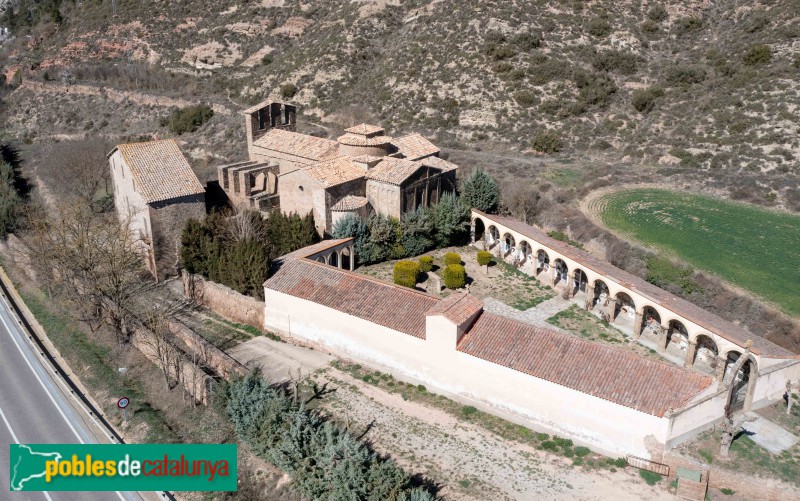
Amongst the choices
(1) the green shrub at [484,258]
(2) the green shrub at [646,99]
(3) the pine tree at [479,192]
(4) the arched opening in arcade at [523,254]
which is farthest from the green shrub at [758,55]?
(1) the green shrub at [484,258]

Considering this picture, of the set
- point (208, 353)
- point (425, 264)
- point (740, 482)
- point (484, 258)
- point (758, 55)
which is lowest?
point (208, 353)

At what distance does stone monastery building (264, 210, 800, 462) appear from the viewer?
73.8 feet

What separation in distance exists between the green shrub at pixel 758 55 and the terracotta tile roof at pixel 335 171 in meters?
39.5

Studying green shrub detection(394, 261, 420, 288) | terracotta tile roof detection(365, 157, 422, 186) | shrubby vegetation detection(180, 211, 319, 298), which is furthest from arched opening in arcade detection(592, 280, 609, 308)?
shrubby vegetation detection(180, 211, 319, 298)

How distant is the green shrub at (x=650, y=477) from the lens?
21469mm

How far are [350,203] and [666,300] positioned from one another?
1783 centimetres

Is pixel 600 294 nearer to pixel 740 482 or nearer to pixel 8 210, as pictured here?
pixel 740 482

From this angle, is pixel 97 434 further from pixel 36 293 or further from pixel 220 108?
pixel 220 108

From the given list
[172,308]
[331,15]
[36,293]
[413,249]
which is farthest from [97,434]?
[331,15]

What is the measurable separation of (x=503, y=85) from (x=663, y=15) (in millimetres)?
19913

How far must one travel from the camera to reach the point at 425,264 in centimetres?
3612

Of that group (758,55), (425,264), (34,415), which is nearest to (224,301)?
(34,415)

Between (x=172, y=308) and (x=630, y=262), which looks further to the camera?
(x=630, y=262)

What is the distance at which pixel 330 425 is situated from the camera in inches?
899
